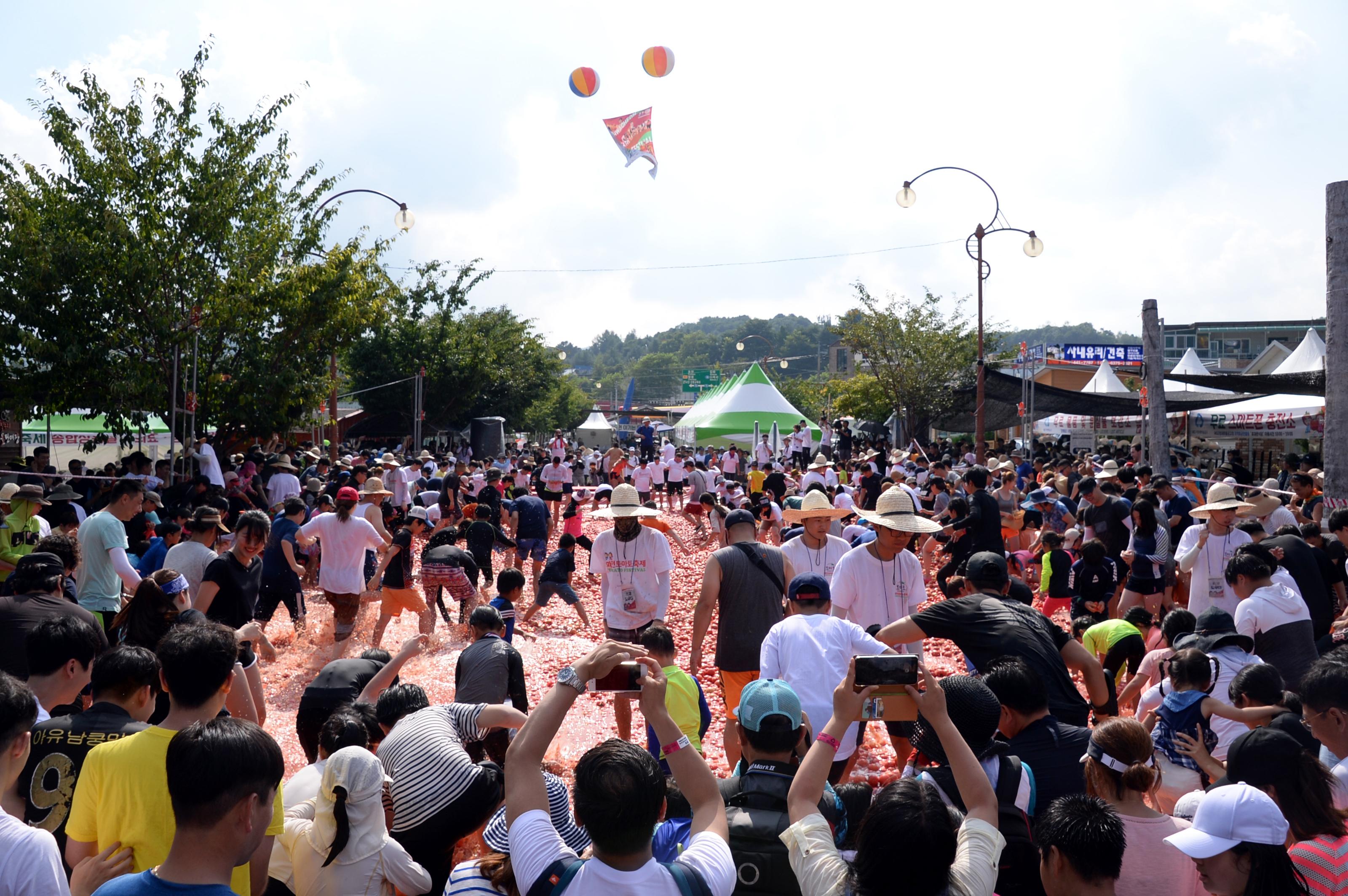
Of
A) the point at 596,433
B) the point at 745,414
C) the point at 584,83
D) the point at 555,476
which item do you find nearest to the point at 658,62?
the point at 584,83

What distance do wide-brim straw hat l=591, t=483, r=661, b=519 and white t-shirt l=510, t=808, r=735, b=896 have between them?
478cm

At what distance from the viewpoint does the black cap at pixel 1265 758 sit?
3.25m

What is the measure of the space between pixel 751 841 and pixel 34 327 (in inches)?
659

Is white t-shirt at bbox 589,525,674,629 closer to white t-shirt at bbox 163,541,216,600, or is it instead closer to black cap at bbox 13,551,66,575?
white t-shirt at bbox 163,541,216,600

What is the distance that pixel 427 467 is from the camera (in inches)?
862

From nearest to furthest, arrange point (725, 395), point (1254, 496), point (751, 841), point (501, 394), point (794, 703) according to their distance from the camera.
Result: point (751, 841) < point (794, 703) < point (1254, 496) < point (725, 395) < point (501, 394)

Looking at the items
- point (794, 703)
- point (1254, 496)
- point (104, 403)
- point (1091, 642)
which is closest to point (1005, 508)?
point (1254, 496)

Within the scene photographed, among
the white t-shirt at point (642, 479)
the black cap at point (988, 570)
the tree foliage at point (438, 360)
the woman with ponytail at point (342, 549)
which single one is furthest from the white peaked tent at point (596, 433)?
the black cap at point (988, 570)

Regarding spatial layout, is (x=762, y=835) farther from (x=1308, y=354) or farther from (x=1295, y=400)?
(x=1308, y=354)

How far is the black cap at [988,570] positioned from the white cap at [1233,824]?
7.98ft

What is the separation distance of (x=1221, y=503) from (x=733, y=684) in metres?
4.72

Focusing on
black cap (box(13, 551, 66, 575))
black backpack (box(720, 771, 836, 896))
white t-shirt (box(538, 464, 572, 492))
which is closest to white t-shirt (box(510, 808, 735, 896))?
Answer: black backpack (box(720, 771, 836, 896))

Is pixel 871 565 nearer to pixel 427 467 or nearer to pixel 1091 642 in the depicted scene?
pixel 1091 642

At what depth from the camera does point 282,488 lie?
15.0 metres
